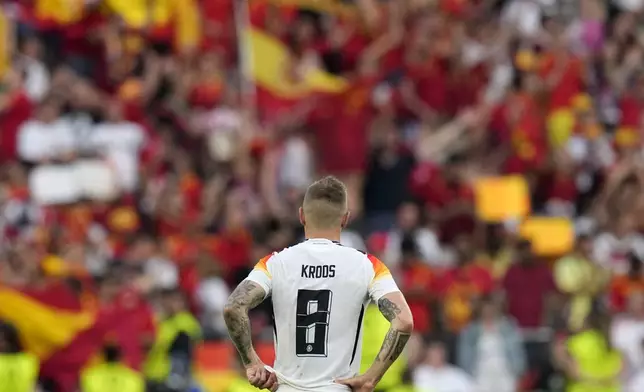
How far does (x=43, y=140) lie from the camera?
58.6 feet

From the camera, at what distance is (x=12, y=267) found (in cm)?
1571

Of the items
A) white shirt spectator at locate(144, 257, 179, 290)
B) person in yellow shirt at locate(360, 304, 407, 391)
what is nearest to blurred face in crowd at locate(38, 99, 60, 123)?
white shirt spectator at locate(144, 257, 179, 290)

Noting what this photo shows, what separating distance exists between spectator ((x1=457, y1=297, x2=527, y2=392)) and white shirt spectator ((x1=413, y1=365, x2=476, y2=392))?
0.51 metres

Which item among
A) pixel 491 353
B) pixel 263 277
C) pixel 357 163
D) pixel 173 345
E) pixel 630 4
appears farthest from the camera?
pixel 630 4

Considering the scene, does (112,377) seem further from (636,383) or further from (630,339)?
(630,339)

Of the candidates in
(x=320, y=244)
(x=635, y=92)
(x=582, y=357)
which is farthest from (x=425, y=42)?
(x=320, y=244)

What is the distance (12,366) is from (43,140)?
501 centimetres

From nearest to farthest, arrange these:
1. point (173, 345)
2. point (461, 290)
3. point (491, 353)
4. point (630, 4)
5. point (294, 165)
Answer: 1. point (173, 345)
2. point (491, 353)
3. point (461, 290)
4. point (294, 165)
5. point (630, 4)

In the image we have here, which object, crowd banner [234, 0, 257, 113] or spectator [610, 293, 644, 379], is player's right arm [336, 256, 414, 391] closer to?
spectator [610, 293, 644, 379]

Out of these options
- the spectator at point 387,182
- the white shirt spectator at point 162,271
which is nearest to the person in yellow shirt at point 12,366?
the white shirt spectator at point 162,271

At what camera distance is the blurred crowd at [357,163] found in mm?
15781

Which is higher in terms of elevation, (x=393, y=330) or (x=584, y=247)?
(x=584, y=247)

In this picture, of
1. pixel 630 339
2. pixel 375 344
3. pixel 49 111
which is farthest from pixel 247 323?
pixel 49 111

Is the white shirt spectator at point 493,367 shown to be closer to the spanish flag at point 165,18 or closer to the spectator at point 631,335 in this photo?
the spectator at point 631,335
